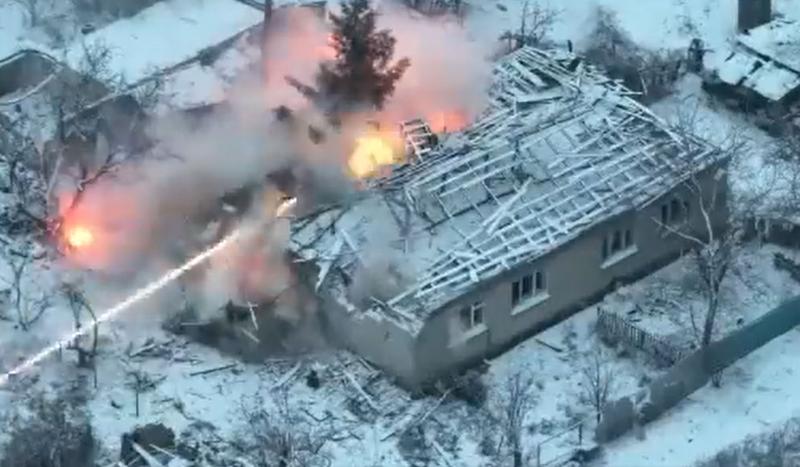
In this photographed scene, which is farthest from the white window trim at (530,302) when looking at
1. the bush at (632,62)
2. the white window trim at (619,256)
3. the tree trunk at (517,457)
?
the bush at (632,62)

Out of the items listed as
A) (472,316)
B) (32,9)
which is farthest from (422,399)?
(32,9)

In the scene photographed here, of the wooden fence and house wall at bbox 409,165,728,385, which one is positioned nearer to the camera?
house wall at bbox 409,165,728,385

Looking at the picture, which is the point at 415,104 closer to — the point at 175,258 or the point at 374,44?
the point at 374,44

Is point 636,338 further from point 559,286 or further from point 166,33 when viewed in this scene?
point 166,33

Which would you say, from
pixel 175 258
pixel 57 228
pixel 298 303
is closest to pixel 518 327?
pixel 298 303

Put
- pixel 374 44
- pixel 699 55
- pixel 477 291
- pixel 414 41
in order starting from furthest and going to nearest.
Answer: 1. pixel 699 55
2. pixel 414 41
3. pixel 374 44
4. pixel 477 291

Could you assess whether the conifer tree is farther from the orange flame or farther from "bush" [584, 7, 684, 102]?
"bush" [584, 7, 684, 102]

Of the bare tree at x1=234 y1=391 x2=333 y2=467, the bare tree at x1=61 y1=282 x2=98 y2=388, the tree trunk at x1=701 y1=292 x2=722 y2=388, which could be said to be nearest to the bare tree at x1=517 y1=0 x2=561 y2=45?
the tree trunk at x1=701 y1=292 x2=722 y2=388
